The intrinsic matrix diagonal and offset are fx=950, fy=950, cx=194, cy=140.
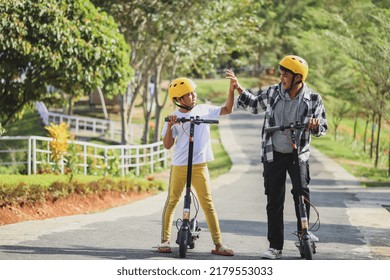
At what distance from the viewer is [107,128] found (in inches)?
1630

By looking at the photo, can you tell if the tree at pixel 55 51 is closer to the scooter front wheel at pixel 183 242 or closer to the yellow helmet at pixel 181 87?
the yellow helmet at pixel 181 87

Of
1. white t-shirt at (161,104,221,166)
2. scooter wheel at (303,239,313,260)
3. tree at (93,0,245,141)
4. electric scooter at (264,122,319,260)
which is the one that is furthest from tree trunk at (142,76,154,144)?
scooter wheel at (303,239,313,260)

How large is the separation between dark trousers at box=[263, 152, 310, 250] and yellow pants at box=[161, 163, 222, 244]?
54cm

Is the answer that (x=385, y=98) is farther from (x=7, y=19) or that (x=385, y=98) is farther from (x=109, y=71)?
(x=7, y=19)

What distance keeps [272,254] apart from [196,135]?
1.28m

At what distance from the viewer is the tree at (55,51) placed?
16.6 metres

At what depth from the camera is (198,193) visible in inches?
345

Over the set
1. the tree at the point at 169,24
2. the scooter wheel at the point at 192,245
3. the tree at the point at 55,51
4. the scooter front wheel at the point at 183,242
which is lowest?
the scooter wheel at the point at 192,245

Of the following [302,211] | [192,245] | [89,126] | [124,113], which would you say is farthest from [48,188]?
[89,126]

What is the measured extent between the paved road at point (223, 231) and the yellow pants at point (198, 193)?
0.80 feet

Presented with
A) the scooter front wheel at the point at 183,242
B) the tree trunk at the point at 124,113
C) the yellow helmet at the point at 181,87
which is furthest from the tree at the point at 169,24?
the scooter front wheel at the point at 183,242
